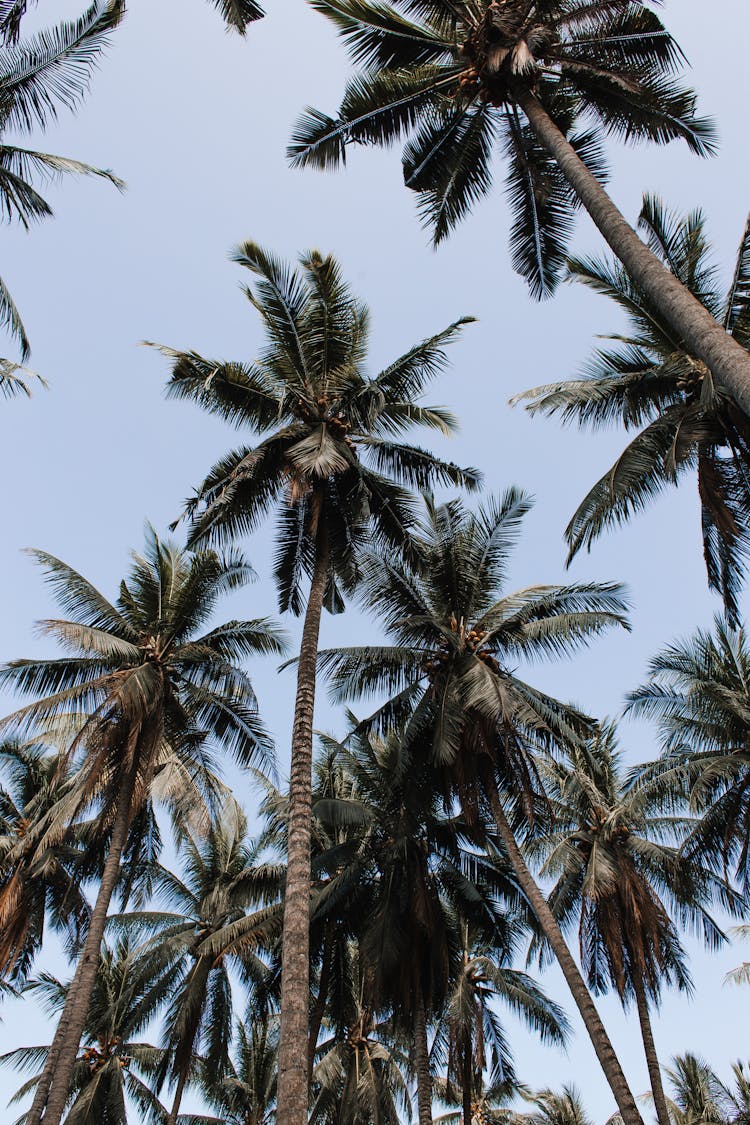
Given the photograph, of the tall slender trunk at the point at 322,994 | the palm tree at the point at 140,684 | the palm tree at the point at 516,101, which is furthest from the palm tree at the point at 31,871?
the palm tree at the point at 516,101

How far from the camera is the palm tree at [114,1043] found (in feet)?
74.8

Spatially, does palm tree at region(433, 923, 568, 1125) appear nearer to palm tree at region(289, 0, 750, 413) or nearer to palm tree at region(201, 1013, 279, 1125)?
palm tree at region(201, 1013, 279, 1125)

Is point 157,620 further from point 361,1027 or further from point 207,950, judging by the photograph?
point 361,1027

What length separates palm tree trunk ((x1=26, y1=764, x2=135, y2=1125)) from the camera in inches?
549

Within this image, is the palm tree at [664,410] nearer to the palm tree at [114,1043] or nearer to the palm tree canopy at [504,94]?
the palm tree canopy at [504,94]

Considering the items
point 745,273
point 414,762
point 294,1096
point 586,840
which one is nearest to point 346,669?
point 414,762

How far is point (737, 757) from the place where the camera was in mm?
18438

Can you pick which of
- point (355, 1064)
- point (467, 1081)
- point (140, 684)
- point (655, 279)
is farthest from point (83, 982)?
point (655, 279)

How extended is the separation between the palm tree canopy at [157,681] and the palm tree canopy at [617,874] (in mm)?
6913

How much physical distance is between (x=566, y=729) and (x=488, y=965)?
28.5 feet

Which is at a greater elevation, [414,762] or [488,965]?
[414,762]

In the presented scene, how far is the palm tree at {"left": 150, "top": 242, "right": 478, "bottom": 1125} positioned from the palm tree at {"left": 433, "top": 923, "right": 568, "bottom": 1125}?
10073mm

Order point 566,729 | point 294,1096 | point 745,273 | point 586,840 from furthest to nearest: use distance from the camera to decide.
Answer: point 586,840, point 566,729, point 745,273, point 294,1096

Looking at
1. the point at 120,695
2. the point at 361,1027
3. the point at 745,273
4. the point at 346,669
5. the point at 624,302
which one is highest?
the point at 624,302
